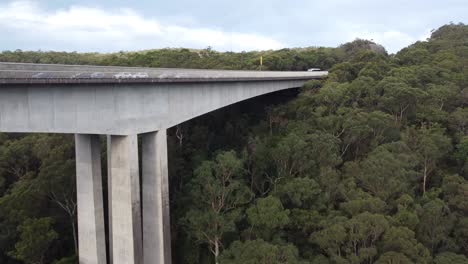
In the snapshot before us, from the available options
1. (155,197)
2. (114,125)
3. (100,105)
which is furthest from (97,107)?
(155,197)

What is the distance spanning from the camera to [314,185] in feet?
58.2

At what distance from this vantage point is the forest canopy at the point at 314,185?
591 inches

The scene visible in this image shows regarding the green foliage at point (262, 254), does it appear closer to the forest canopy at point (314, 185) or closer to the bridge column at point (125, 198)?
the forest canopy at point (314, 185)

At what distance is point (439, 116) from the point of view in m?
23.6

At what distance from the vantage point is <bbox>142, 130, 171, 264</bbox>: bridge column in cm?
1572

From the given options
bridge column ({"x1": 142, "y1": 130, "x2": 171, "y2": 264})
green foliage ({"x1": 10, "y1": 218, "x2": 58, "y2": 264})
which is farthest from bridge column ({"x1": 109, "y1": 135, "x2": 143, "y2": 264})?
green foliage ({"x1": 10, "y1": 218, "x2": 58, "y2": 264})

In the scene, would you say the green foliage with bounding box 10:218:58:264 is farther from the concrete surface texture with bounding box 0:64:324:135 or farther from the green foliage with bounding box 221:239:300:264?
the green foliage with bounding box 221:239:300:264

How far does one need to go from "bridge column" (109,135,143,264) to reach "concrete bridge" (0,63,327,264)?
0.13ft

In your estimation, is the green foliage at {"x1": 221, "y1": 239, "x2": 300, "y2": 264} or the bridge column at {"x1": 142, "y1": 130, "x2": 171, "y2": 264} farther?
the bridge column at {"x1": 142, "y1": 130, "x2": 171, "y2": 264}

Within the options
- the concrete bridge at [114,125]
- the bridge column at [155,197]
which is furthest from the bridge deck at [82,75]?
the bridge column at [155,197]

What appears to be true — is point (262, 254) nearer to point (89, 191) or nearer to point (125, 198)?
point (125, 198)

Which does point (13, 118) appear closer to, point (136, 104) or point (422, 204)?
point (136, 104)

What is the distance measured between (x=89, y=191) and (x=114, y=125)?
3531 mm

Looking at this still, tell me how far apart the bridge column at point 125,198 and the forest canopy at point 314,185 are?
3.98 metres
